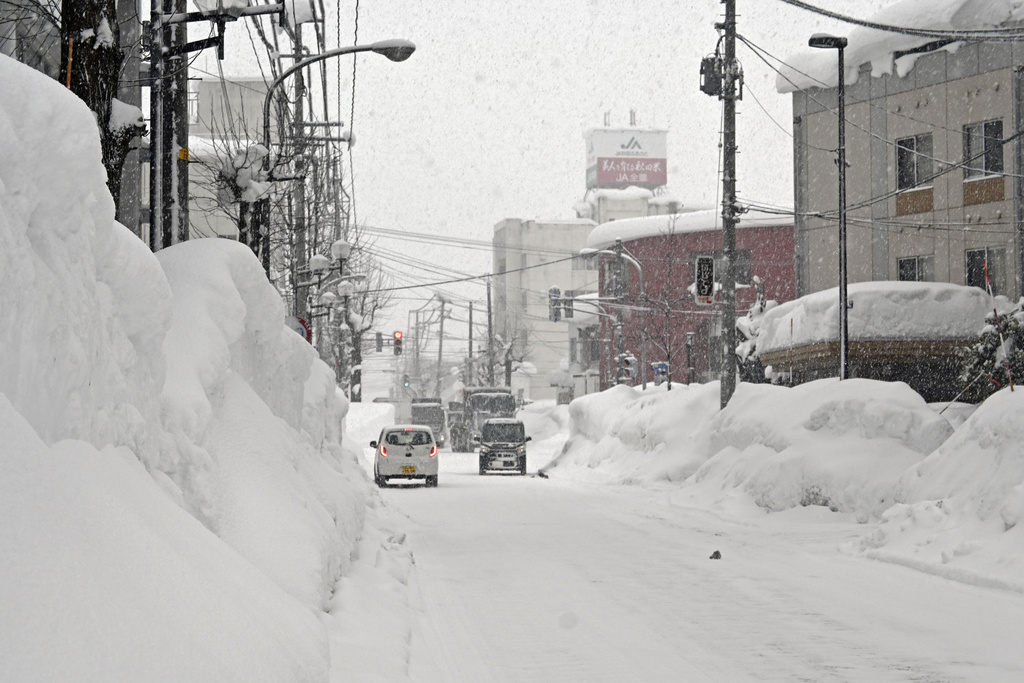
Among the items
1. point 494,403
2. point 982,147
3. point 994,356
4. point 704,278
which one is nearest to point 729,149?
point 704,278

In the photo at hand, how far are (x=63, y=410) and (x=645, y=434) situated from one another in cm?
3054

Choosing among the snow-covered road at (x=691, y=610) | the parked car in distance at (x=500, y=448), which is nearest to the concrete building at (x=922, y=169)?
the parked car in distance at (x=500, y=448)

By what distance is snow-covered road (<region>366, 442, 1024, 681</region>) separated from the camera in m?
8.12

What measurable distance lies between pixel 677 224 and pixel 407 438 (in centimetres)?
3576

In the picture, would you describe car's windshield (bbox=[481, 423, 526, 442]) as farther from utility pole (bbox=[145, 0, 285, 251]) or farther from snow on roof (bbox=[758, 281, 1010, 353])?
utility pole (bbox=[145, 0, 285, 251])

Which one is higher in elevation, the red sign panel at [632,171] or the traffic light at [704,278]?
the red sign panel at [632,171]

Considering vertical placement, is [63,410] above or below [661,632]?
above

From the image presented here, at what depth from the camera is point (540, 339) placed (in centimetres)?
12275

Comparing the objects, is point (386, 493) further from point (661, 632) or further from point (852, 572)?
point (661, 632)

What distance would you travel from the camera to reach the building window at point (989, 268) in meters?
32.3

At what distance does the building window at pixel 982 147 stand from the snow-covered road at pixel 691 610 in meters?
17.7

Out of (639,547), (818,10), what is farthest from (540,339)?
(639,547)

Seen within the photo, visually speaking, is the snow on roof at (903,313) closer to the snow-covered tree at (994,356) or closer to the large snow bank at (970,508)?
the snow-covered tree at (994,356)

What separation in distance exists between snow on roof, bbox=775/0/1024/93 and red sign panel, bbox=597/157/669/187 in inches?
3267
